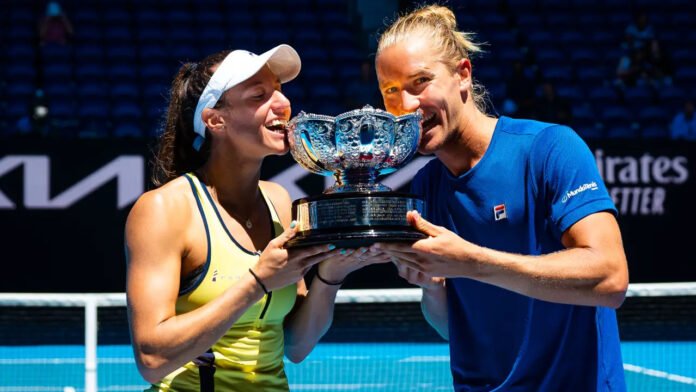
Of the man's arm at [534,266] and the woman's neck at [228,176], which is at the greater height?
the woman's neck at [228,176]

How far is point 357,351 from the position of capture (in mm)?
7051

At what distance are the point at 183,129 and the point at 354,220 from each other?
Answer: 2.49 ft

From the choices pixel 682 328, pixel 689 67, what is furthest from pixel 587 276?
pixel 689 67

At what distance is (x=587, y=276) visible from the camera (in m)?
2.37

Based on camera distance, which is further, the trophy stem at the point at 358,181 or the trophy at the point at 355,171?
the trophy stem at the point at 358,181

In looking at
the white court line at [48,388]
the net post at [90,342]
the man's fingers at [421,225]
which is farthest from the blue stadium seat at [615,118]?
the man's fingers at [421,225]

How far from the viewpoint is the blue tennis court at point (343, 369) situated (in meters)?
6.30

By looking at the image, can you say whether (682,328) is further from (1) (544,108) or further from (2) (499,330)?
(2) (499,330)

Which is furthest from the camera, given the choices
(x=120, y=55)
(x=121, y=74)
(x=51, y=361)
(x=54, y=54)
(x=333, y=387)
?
(x=120, y=55)

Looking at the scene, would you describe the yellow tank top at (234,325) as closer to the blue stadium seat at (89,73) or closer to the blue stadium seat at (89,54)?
the blue stadium seat at (89,73)

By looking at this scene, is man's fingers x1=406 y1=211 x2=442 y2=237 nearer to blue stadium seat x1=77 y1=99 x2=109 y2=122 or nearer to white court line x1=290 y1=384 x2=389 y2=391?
white court line x1=290 y1=384 x2=389 y2=391

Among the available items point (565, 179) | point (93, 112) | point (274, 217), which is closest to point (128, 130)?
point (93, 112)

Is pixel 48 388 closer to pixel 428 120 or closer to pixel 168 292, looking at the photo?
pixel 168 292

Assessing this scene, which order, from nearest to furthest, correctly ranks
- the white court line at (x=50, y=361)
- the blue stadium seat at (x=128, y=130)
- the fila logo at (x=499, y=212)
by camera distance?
the fila logo at (x=499, y=212) → the white court line at (x=50, y=361) → the blue stadium seat at (x=128, y=130)
